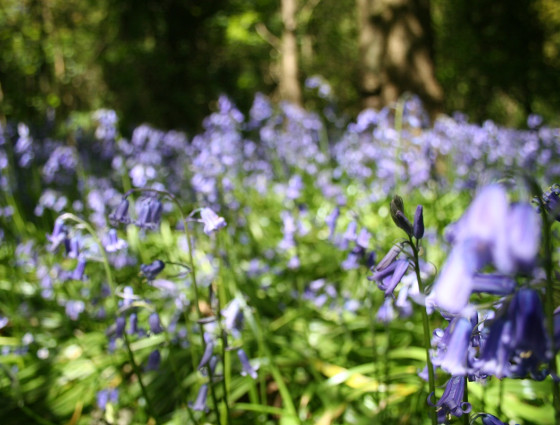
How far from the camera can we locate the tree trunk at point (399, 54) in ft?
A: 22.9

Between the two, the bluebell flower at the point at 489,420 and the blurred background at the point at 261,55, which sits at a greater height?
the blurred background at the point at 261,55

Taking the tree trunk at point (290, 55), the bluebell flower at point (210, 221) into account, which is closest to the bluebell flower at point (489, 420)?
the bluebell flower at point (210, 221)

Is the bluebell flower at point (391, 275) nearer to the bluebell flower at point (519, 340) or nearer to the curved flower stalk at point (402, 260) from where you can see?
the curved flower stalk at point (402, 260)

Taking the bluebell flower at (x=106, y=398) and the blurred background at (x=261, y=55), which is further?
the blurred background at (x=261, y=55)

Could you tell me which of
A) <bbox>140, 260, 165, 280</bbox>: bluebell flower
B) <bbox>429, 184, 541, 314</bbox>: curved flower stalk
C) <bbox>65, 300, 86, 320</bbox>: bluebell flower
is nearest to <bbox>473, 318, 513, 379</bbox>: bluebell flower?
<bbox>429, 184, 541, 314</bbox>: curved flower stalk

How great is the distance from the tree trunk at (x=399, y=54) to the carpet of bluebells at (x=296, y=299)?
5.24 feet

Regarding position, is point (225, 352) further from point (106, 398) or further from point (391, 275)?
point (391, 275)

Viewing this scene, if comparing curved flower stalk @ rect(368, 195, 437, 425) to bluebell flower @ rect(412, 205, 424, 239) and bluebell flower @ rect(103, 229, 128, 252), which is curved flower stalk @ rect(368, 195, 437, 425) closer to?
bluebell flower @ rect(412, 205, 424, 239)

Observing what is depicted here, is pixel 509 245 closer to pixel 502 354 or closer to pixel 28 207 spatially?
pixel 502 354

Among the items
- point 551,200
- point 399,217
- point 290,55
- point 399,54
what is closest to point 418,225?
point 399,217

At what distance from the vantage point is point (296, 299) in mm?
3338

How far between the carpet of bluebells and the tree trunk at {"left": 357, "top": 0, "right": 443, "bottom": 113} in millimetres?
1598

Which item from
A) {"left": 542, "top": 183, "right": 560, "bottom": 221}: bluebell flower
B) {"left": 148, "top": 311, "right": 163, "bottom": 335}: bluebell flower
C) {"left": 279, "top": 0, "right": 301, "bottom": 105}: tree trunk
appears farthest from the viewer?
{"left": 279, "top": 0, "right": 301, "bottom": 105}: tree trunk

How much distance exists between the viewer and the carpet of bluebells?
77cm
